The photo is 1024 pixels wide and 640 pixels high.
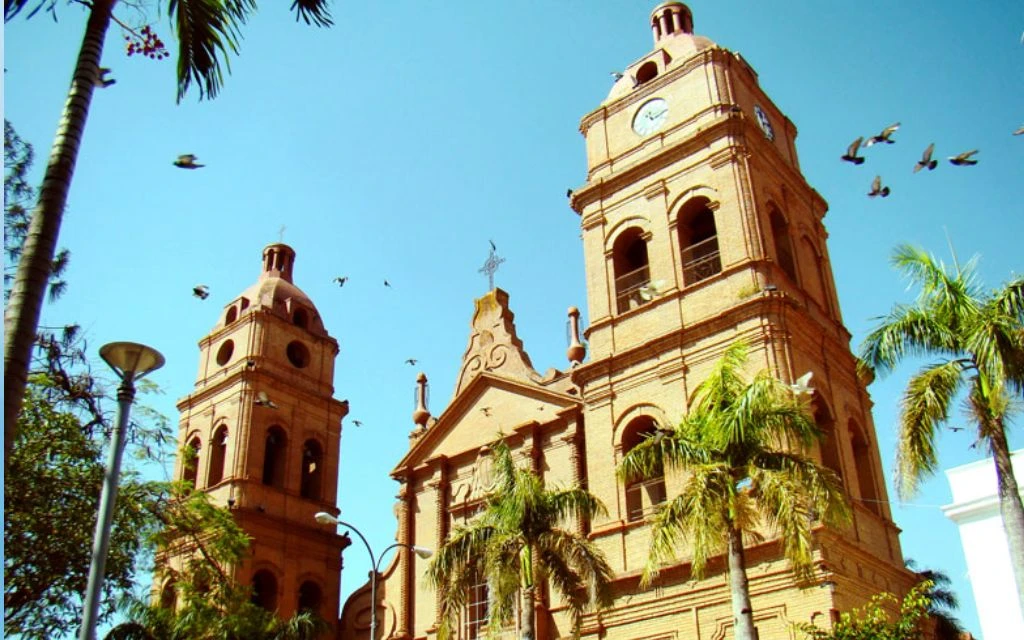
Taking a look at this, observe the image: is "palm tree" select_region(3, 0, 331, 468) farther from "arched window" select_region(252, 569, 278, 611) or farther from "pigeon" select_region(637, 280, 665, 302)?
"arched window" select_region(252, 569, 278, 611)

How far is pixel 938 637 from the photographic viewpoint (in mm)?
32656

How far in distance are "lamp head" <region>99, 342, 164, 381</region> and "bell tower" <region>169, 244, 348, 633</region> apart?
62.6 ft

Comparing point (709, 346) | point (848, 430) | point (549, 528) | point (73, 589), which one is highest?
point (709, 346)

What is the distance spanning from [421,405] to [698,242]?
33.3 feet

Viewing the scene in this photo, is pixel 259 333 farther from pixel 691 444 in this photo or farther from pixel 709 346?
pixel 691 444

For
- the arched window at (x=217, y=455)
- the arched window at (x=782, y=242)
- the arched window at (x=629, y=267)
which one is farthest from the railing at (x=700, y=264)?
the arched window at (x=217, y=455)

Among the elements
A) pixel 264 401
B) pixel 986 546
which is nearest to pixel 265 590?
pixel 264 401

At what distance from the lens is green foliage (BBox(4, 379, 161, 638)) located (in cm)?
1507

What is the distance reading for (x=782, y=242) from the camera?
85.0 ft

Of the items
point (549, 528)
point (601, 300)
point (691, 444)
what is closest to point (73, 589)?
point (549, 528)

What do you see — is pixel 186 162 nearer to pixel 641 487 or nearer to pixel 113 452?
pixel 113 452

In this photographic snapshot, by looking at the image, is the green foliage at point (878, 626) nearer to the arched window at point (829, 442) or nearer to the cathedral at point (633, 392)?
the cathedral at point (633, 392)

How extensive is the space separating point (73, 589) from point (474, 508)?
1256cm

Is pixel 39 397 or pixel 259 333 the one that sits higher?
pixel 259 333
